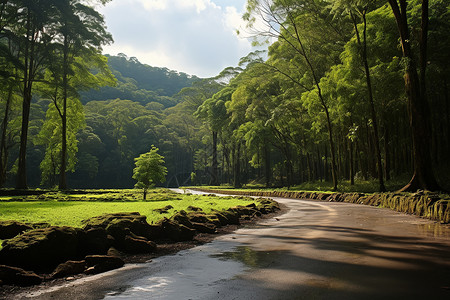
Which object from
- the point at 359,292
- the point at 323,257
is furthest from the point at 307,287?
the point at 323,257

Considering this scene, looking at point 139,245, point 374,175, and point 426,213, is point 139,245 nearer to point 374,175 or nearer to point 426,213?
point 426,213

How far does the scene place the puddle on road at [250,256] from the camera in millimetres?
4922

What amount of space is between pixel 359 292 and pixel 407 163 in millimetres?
24244

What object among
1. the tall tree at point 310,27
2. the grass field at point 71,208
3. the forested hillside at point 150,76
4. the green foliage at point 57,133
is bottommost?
the grass field at point 71,208

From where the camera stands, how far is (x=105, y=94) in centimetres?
11612

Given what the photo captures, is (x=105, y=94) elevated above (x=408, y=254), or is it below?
above

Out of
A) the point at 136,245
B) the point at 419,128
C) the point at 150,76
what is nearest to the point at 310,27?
the point at 419,128

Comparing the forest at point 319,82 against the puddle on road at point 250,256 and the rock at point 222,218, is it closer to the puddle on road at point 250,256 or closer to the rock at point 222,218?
the rock at point 222,218

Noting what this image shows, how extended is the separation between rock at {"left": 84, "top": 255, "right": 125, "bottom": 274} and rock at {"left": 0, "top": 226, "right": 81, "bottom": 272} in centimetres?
43

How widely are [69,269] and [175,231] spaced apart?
2941 mm

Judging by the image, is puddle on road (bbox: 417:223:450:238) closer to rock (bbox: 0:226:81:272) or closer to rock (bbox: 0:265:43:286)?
rock (bbox: 0:226:81:272)

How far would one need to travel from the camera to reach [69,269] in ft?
15.5

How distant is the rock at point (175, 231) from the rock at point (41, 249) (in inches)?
90.5

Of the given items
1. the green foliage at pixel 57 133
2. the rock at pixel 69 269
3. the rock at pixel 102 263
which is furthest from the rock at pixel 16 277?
the green foliage at pixel 57 133
